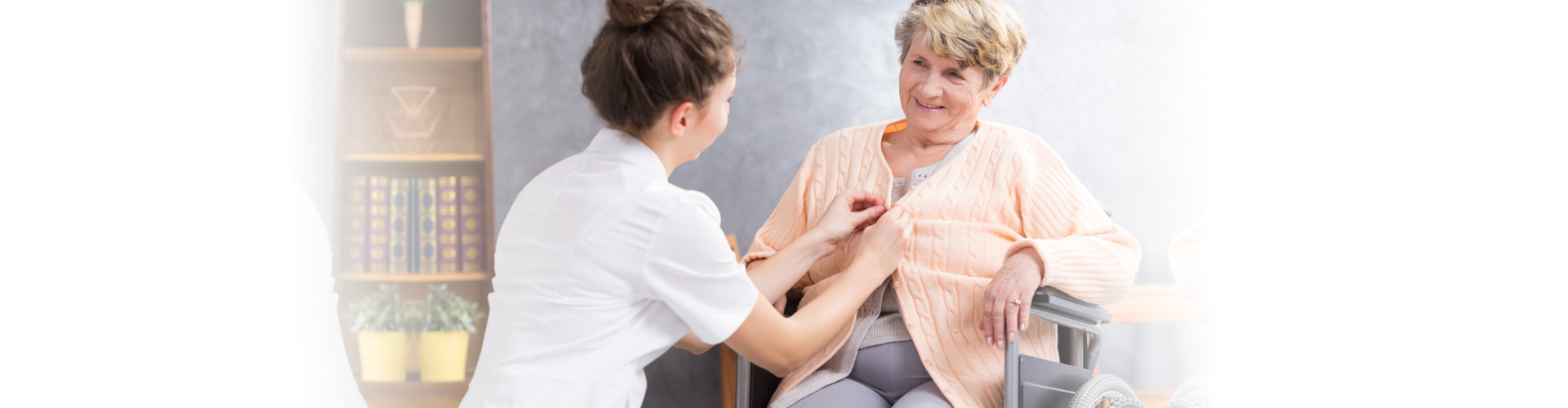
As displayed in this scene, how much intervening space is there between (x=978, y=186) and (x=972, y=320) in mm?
239

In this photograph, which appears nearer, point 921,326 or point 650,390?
point 921,326

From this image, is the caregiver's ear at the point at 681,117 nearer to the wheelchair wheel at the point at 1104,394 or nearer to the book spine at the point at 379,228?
the wheelchair wheel at the point at 1104,394

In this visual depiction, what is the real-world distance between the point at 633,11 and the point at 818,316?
1.57 feet

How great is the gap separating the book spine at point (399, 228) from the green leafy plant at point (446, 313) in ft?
0.37

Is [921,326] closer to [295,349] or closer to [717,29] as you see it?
[717,29]

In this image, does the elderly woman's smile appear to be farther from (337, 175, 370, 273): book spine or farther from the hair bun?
(337, 175, 370, 273): book spine

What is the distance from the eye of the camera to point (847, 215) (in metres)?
1.55

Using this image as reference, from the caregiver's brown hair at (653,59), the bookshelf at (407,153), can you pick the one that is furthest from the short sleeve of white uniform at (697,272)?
the bookshelf at (407,153)

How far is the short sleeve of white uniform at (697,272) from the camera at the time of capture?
1071 mm

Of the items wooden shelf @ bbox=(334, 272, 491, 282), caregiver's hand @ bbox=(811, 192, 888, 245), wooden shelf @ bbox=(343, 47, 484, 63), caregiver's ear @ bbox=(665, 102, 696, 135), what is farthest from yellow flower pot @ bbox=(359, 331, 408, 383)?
caregiver's ear @ bbox=(665, 102, 696, 135)

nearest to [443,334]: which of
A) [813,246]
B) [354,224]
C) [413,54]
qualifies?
[354,224]

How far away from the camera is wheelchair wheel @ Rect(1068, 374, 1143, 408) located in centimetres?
134

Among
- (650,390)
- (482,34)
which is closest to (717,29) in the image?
(482,34)

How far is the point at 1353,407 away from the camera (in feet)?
6.21
